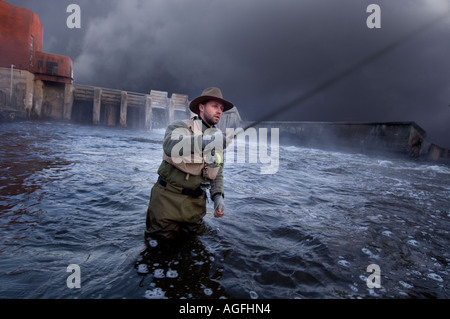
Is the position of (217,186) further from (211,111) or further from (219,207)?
(211,111)

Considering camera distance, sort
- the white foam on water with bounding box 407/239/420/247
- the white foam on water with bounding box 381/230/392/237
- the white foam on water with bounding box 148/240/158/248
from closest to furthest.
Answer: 1. the white foam on water with bounding box 148/240/158/248
2. the white foam on water with bounding box 407/239/420/247
3. the white foam on water with bounding box 381/230/392/237

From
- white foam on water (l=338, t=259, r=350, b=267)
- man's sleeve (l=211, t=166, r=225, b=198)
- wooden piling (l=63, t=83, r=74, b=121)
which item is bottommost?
white foam on water (l=338, t=259, r=350, b=267)

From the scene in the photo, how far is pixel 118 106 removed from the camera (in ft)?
113

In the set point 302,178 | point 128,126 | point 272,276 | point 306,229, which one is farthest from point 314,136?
point 128,126

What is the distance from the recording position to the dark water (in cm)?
216

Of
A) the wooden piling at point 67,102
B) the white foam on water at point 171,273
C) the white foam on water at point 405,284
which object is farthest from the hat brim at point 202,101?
the wooden piling at point 67,102

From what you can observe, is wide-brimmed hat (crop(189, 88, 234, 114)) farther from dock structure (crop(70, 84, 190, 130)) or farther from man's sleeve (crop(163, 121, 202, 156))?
dock structure (crop(70, 84, 190, 130))

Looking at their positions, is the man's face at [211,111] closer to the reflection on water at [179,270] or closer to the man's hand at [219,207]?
the man's hand at [219,207]

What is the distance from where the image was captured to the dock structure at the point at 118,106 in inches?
1210

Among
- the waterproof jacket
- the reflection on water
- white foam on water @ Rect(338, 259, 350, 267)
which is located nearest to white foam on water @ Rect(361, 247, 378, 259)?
white foam on water @ Rect(338, 259, 350, 267)

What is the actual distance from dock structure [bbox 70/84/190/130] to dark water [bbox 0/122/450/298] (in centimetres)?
2911

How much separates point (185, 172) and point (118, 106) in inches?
1426
